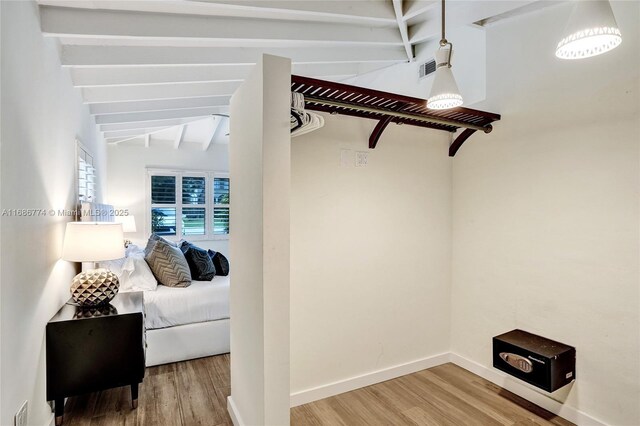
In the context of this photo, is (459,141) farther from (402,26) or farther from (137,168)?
(137,168)

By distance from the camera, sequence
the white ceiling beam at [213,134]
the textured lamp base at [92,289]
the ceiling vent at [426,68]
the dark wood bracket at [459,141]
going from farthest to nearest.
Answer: the white ceiling beam at [213,134] < the ceiling vent at [426,68] < the dark wood bracket at [459,141] < the textured lamp base at [92,289]

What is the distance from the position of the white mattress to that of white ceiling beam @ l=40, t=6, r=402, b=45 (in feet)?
6.80

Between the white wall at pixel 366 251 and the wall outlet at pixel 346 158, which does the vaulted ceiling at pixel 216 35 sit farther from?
the wall outlet at pixel 346 158

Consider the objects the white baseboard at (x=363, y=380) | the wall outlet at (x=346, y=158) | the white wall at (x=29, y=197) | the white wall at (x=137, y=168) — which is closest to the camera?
the white wall at (x=29, y=197)

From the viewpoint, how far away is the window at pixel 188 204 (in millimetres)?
6082

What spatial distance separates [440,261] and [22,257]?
113 inches

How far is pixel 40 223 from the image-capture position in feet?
6.28

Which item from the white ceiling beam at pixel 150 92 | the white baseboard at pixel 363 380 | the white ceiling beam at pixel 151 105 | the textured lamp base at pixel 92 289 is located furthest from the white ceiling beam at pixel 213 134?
the white baseboard at pixel 363 380

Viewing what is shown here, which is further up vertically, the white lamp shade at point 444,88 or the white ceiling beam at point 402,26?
the white ceiling beam at point 402,26

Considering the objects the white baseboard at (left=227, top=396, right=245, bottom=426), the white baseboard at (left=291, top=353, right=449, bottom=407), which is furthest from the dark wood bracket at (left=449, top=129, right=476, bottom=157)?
the white baseboard at (left=227, top=396, right=245, bottom=426)

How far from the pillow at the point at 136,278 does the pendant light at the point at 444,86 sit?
2.81 m

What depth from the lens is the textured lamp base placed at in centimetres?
227

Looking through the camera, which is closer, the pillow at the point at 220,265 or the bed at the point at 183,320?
the bed at the point at 183,320

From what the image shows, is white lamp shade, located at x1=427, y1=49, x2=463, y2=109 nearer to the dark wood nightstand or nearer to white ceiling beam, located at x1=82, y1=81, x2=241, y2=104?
white ceiling beam, located at x1=82, y1=81, x2=241, y2=104
